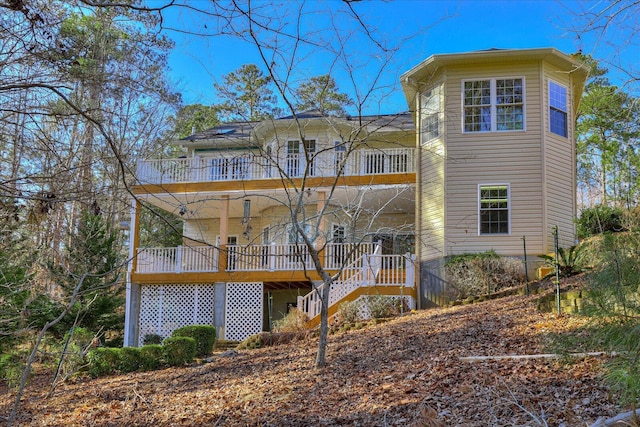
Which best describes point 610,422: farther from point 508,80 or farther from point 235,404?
point 508,80

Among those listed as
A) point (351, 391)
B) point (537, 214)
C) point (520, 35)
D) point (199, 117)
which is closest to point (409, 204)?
point (537, 214)

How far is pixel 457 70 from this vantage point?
16.3m

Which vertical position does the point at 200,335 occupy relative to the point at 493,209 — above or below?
below

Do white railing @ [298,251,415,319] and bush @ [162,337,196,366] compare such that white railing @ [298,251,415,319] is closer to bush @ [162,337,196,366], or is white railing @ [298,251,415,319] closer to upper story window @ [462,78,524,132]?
bush @ [162,337,196,366]

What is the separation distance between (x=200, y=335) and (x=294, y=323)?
7.49 feet

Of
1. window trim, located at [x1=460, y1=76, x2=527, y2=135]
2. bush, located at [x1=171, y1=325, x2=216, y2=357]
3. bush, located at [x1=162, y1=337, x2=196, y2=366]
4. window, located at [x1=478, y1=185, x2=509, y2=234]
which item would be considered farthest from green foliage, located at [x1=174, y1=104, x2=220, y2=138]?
bush, located at [x1=162, y1=337, x2=196, y2=366]

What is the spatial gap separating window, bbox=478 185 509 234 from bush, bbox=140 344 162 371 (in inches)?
332

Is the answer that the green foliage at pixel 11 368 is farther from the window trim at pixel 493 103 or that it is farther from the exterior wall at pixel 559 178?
the exterior wall at pixel 559 178

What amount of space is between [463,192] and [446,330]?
19.7 feet

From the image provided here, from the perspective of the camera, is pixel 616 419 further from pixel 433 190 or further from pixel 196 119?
pixel 196 119

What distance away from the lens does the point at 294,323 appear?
15.0 metres

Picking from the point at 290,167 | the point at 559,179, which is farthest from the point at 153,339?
the point at 559,179

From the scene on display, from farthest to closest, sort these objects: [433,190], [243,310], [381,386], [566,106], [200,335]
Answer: [243,310] < [566,106] < [433,190] < [200,335] < [381,386]

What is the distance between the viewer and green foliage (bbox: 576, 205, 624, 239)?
14992mm
